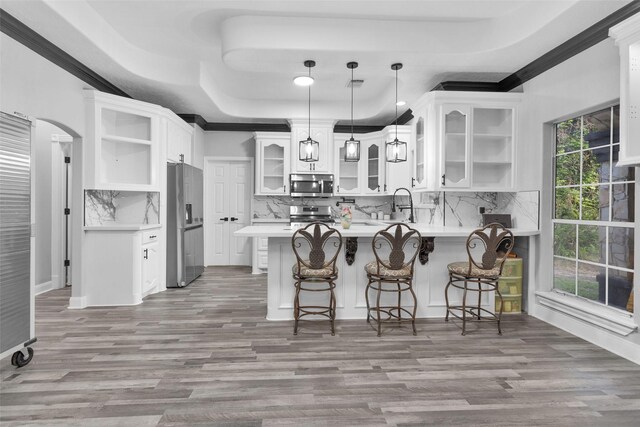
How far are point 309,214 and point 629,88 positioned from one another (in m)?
4.86

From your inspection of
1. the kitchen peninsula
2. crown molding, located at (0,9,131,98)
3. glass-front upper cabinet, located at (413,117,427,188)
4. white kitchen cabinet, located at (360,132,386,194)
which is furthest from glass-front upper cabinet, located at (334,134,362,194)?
crown molding, located at (0,9,131,98)

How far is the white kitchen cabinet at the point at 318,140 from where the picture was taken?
20.9 ft

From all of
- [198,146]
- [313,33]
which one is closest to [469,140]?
[313,33]

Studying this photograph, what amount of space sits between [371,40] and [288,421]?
313 cm

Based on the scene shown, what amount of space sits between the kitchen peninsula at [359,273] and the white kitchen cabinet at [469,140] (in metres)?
0.81

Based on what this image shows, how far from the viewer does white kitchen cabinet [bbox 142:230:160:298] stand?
4.50 meters

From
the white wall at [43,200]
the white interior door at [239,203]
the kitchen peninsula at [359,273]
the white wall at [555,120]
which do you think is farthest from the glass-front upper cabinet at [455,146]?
the white wall at [43,200]

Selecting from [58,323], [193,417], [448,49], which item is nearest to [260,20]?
[448,49]

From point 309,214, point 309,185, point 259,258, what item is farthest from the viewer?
point 309,214

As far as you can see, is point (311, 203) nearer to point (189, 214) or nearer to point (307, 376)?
point (189, 214)

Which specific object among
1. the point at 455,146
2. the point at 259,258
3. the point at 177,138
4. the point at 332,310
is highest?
the point at 177,138

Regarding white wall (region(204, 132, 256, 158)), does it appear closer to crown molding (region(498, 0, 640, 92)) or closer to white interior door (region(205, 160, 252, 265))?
white interior door (region(205, 160, 252, 265))

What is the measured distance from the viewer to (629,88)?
248 cm

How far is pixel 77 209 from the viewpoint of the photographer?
13.6 feet
